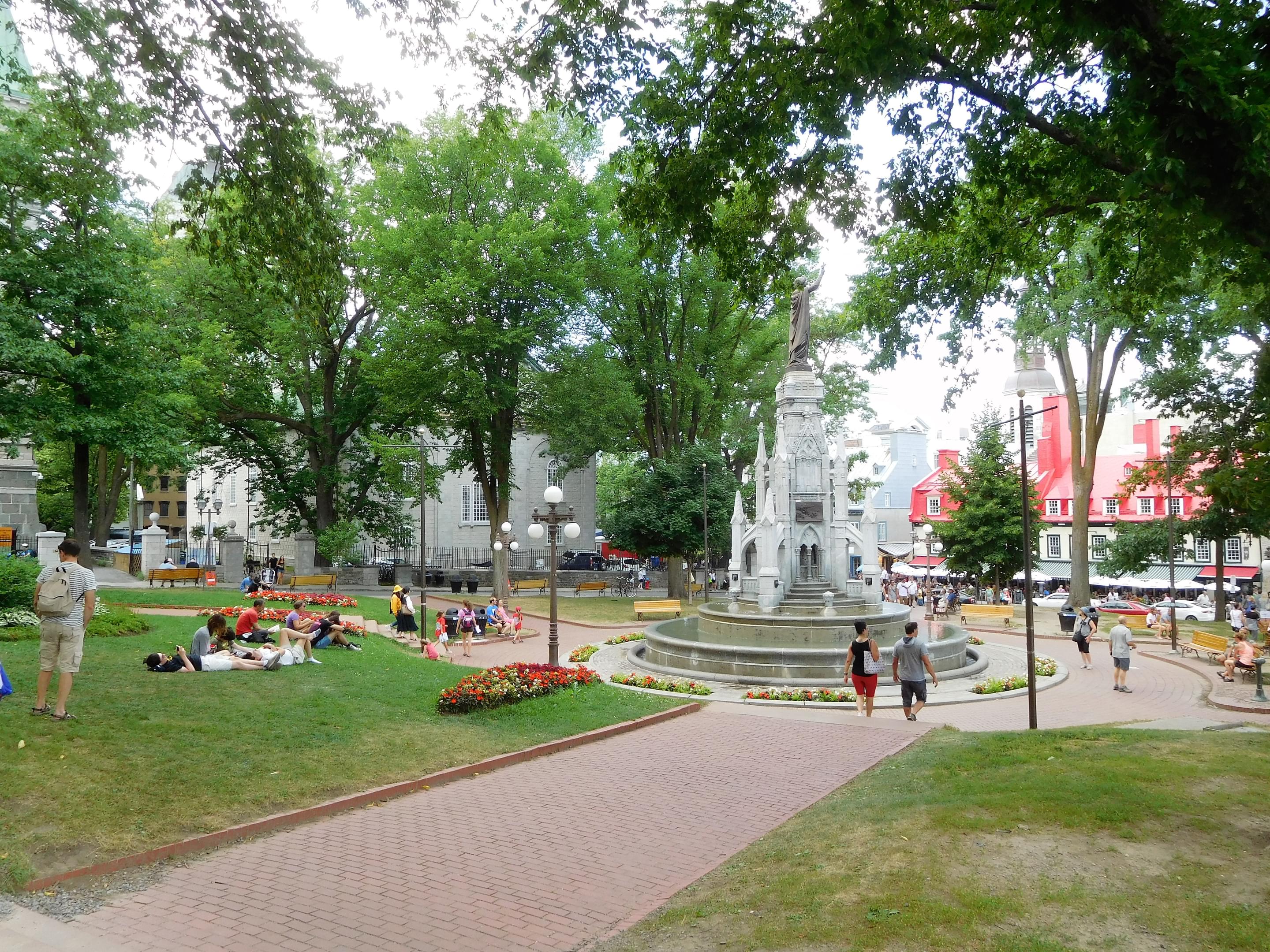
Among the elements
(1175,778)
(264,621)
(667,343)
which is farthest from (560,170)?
(1175,778)

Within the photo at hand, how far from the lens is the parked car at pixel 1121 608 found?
32.0 metres

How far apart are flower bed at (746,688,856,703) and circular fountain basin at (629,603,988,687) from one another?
112cm

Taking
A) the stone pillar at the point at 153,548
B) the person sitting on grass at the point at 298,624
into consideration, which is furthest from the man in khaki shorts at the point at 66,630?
the stone pillar at the point at 153,548

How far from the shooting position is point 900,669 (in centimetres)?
1312

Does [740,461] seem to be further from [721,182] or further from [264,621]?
[721,182]

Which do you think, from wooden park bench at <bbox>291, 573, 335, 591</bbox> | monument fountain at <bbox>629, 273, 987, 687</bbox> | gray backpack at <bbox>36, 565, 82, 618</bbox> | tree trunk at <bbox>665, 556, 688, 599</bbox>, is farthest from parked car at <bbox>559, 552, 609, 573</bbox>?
gray backpack at <bbox>36, 565, 82, 618</bbox>


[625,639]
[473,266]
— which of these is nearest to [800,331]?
[625,639]

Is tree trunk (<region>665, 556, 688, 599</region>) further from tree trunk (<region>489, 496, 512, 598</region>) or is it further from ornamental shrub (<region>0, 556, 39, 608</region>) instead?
ornamental shrub (<region>0, 556, 39, 608</region>)

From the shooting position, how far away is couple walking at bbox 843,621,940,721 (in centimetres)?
1275

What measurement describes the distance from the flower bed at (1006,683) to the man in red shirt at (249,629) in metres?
13.3

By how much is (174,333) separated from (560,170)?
Answer: 14.7 meters

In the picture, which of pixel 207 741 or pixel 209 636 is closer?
pixel 207 741

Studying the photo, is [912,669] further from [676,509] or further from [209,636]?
[676,509]

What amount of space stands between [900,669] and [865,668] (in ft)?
1.74
